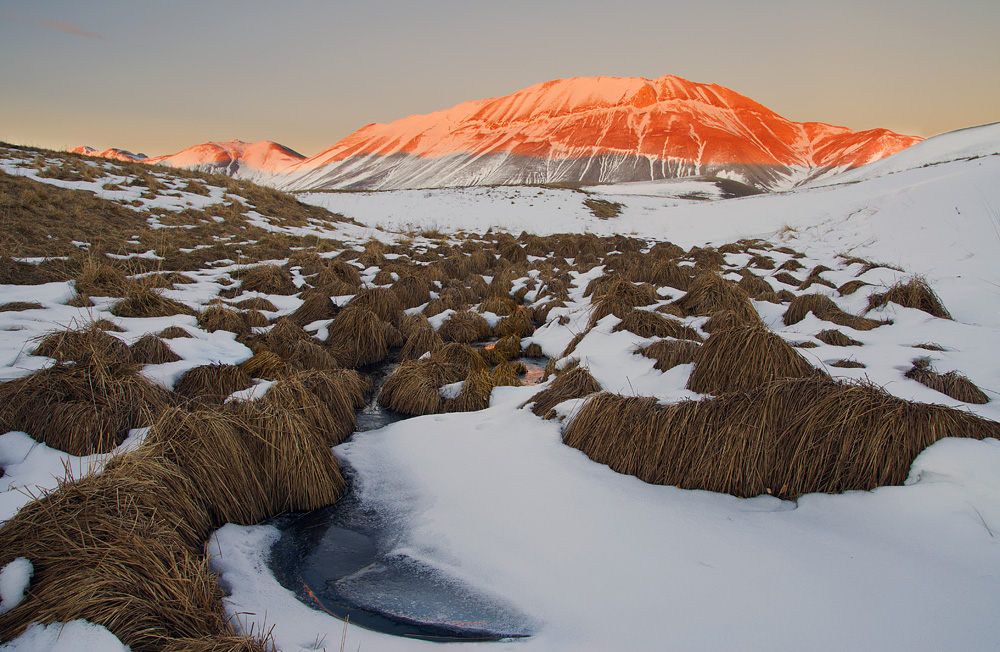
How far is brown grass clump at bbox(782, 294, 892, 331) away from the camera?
5.52 metres

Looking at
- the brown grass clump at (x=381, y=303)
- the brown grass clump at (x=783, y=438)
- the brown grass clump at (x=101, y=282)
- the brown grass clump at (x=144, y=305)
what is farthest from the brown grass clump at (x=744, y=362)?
the brown grass clump at (x=101, y=282)

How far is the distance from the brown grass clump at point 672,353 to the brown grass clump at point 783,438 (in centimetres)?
122

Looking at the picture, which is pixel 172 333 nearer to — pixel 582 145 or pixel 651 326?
pixel 651 326

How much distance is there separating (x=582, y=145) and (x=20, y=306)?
357ft

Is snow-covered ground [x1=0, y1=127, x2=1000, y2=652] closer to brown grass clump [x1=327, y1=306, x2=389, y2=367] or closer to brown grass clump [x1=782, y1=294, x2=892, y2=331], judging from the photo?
brown grass clump [x1=782, y1=294, x2=892, y2=331]

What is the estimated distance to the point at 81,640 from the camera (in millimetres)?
1681

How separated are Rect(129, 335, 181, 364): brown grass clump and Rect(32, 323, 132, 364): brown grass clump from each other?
99 millimetres

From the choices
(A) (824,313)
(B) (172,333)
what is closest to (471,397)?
(B) (172,333)

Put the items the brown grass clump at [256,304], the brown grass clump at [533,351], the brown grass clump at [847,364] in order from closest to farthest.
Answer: the brown grass clump at [847,364], the brown grass clump at [533,351], the brown grass clump at [256,304]

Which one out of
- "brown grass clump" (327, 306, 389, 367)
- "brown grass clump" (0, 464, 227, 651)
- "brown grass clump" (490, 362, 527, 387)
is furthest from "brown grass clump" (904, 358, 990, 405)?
"brown grass clump" (327, 306, 389, 367)

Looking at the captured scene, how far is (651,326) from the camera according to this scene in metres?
5.79

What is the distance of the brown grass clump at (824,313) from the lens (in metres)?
5.52

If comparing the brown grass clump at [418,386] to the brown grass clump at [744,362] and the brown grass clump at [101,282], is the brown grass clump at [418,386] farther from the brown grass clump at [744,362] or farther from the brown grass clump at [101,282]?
the brown grass clump at [101,282]

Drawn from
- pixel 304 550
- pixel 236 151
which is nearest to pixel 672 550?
pixel 304 550
